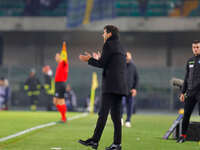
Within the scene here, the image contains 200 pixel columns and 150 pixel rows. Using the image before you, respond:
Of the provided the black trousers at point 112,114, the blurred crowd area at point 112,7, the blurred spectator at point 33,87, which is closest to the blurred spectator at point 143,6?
the blurred crowd area at point 112,7

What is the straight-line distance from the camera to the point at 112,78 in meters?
6.98

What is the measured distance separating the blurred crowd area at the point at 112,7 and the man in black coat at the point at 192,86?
21635 millimetres

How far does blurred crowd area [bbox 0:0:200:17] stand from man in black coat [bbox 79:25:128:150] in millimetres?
22900

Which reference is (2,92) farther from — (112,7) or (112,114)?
(112,114)

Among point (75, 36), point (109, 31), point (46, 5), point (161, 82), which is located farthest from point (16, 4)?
point (109, 31)

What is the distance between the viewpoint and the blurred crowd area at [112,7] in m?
30.8

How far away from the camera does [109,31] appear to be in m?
7.17

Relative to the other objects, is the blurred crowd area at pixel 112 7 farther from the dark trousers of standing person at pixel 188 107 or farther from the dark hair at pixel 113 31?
the dark hair at pixel 113 31

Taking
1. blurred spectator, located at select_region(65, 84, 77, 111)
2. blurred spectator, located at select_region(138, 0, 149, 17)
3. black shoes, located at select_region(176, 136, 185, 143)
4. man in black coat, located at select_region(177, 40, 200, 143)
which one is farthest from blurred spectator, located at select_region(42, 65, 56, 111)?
man in black coat, located at select_region(177, 40, 200, 143)

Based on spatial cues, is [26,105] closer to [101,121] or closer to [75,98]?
[75,98]

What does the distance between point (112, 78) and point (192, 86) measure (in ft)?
6.06

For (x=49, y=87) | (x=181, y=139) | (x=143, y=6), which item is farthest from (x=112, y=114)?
(x=143, y=6)

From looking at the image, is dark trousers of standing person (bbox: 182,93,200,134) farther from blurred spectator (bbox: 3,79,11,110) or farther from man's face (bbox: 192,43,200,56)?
blurred spectator (bbox: 3,79,11,110)

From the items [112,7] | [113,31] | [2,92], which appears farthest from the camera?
[112,7]
